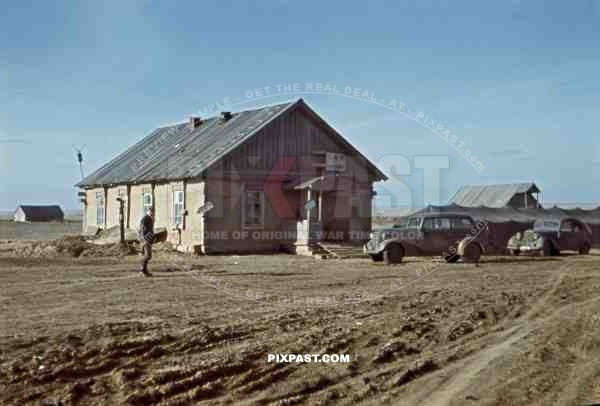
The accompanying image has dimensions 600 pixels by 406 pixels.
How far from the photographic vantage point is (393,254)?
72.2 ft

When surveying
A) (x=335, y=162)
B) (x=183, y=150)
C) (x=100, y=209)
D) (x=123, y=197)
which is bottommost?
(x=100, y=209)

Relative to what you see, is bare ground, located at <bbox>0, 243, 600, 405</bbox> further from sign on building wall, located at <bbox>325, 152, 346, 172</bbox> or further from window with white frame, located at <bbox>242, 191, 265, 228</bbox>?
sign on building wall, located at <bbox>325, 152, 346, 172</bbox>

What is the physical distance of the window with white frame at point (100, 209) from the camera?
111ft

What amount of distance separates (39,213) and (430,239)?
76.0 metres

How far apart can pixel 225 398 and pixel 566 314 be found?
736 centimetres

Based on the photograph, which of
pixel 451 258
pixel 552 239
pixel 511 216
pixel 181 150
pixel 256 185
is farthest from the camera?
pixel 511 216

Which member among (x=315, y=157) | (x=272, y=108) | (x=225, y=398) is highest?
(x=272, y=108)

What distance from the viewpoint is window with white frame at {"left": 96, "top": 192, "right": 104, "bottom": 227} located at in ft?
111

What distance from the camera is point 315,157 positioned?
29.9 m

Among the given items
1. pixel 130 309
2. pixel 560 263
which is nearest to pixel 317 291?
pixel 130 309

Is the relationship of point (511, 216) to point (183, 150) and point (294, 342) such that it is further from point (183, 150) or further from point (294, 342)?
point (294, 342)

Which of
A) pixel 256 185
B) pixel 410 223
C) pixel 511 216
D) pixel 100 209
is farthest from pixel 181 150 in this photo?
pixel 511 216

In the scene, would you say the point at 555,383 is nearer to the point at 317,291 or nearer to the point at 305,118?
the point at 317,291

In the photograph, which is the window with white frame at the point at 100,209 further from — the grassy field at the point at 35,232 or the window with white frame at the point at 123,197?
the grassy field at the point at 35,232
